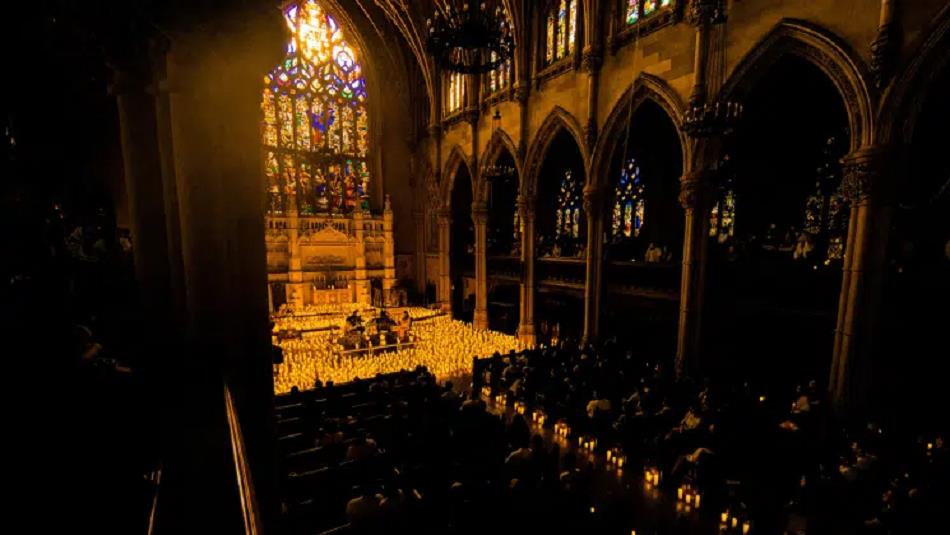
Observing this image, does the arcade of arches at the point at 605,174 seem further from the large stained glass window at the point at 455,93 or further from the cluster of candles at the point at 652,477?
the cluster of candles at the point at 652,477

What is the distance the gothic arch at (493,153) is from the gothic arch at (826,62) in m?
9.65

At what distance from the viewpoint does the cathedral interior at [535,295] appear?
11.5 ft

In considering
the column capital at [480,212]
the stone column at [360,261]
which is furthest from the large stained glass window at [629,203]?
the stone column at [360,261]

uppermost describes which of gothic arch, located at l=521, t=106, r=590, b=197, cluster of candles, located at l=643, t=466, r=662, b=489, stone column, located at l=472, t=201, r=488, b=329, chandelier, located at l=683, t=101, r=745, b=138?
gothic arch, located at l=521, t=106, r=590, b=197

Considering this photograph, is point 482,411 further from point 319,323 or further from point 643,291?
point 319,323

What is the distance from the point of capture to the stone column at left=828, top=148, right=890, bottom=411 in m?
8.80

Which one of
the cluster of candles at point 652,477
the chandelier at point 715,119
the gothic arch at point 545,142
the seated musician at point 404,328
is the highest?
the gothic arch at point 545,142

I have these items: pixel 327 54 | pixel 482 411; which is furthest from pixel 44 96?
pixel 327 54

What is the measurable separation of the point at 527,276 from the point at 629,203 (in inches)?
235

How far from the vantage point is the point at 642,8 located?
13.4m

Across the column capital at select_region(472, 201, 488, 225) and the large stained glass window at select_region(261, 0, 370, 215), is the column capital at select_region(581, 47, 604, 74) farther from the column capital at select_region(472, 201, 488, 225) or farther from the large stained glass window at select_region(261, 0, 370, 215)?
the large stained glass window at select_region(261, 0, 370, 215)

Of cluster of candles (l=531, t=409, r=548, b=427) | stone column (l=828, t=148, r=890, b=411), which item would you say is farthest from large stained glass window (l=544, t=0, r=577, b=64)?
cluster of candles (l=531, t=409, r=548, b=427)

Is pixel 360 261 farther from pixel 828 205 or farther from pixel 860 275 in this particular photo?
pixel 860 275

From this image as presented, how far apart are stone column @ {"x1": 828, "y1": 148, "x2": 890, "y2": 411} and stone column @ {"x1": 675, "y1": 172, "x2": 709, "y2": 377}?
3.28m
